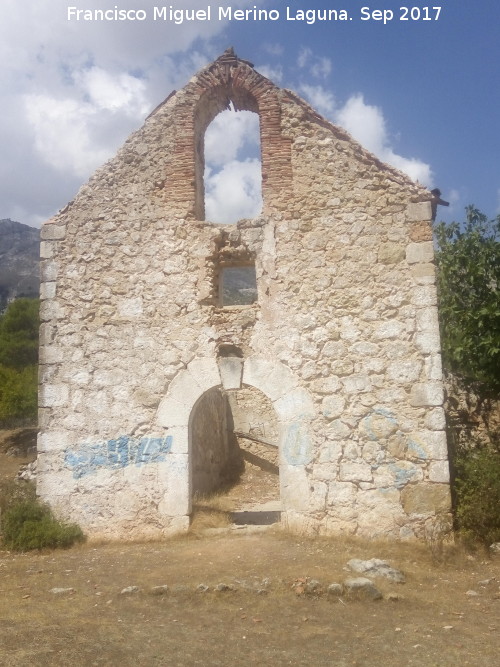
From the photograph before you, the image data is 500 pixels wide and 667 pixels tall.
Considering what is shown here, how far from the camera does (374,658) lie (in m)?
3.79

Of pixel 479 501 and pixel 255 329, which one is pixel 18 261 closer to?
pixel 255 329

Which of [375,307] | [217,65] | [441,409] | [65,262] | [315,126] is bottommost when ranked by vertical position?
[441,409]

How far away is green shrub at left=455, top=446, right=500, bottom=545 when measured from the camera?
6.38m

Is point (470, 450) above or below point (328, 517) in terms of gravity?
above

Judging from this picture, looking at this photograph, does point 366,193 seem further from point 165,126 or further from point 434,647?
point 434,647

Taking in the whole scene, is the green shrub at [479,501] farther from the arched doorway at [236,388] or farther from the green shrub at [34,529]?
the green shrub at [34,529]

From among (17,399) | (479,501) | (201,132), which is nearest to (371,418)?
(479,501)

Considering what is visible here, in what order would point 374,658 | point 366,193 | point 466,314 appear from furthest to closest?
point 466,314, point 366,193, point 374,658

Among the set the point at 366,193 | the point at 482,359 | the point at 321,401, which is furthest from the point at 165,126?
the point at 482,359

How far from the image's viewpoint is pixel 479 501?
642cm

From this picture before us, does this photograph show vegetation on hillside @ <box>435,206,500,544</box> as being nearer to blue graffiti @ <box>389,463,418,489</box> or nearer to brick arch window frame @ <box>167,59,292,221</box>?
blue graffiti @ <box>389,463,418,489</box>

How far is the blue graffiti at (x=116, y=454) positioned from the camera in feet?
23.4

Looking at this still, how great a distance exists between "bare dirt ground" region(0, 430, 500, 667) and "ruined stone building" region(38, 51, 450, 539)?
624mm

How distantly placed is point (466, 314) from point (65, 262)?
6278mm
